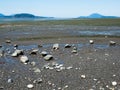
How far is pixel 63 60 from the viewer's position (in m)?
17.2

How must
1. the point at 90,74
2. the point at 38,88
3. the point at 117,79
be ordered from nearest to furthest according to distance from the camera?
the point at 38,88 < the point at 117,79 < the point at 90,74

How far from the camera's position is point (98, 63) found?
618 inches

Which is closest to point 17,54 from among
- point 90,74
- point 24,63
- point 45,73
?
point 24,63

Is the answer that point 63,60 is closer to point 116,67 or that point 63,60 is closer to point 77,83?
point 116,67

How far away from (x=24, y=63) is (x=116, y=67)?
22.3 ft

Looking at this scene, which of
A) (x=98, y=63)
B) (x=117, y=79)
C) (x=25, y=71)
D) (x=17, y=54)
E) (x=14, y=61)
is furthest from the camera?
(x=17, y=54)

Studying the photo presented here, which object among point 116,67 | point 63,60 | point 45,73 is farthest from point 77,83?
point 63,60

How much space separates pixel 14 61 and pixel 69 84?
720 centimetres

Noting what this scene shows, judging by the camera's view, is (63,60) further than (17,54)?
No

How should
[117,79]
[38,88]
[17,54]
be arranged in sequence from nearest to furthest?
[38,88]
[117,79]
[17,54]

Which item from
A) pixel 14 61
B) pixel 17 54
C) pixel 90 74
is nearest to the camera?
pixel 90 74

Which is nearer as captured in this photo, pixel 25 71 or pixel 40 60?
pixel 25 71

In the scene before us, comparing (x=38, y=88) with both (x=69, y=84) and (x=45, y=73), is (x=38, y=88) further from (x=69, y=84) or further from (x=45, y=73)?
(x=45, y=73)

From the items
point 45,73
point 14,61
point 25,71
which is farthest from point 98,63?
point 14,61
